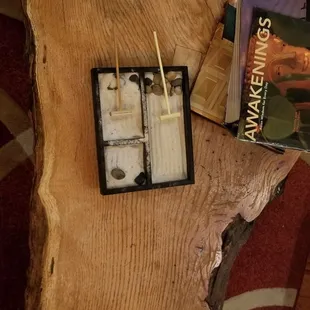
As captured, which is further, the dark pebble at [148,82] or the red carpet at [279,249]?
the red carpet at [279,249]

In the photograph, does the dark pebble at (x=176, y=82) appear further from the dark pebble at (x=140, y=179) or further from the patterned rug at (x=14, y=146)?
the patterned rug at (x=14, y=146)

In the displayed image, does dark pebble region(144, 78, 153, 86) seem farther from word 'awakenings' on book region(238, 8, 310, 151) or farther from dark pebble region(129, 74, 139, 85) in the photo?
word 'awakenings' on book region(238, 8, 310, 151)

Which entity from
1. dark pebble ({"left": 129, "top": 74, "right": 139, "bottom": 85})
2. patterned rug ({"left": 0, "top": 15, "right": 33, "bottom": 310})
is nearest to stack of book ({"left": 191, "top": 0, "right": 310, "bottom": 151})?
dark pebble ({"left": 129, "top": 74, "right": 139, "bottom": 85})

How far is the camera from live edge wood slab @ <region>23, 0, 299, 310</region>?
2.86ft

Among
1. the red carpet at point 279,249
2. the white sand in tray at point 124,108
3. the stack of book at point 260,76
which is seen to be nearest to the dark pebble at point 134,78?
the white sand in tray at point 124,108

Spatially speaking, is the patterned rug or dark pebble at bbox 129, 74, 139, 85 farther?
the patterned rug

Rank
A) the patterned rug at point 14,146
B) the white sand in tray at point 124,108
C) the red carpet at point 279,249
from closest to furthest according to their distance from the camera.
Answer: the white sand in tray at point 124,108, the patterned rug at point 14,146, the red carpet at point 279,249

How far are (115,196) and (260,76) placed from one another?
301 mm

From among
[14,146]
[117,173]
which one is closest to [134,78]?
[117,173]

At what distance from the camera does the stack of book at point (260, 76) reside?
2.96 ft

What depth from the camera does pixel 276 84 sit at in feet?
2.99

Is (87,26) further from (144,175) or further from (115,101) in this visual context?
(144,175)

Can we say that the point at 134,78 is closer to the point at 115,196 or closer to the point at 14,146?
the point at 115,196

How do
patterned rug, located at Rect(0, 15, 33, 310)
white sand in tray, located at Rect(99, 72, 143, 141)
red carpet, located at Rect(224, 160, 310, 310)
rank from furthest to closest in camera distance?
1. red carpet, located at Rect(224, 160, 310, 310)
2. patterned rug, located at Rect(0, 15, 33, 310)
3. white sand in tray, located at Rect(99, 72, 143, 141)
